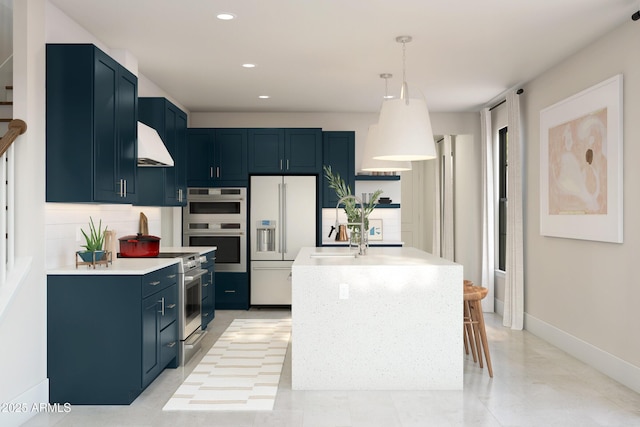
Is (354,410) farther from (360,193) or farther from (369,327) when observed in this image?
(360,193)

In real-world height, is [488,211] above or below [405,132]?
below

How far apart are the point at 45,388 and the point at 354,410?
6.59 feet

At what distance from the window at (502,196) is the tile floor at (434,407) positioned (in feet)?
9.81

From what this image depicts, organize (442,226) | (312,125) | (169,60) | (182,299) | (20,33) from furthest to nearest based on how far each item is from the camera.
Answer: (442,226) < (312,125) < (169,60) < (182,299) < (20,33)

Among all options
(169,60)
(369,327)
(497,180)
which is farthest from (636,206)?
(169,60)

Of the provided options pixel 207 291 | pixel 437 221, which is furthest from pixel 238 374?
pixel 437 221

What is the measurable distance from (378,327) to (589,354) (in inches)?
82.6

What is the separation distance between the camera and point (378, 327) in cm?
430

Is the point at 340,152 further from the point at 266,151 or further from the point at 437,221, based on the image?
the point at 437,221

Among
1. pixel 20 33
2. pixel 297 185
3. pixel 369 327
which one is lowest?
pixel 369 327

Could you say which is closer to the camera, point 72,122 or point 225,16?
point 72,122

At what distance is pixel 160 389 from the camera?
172 inches

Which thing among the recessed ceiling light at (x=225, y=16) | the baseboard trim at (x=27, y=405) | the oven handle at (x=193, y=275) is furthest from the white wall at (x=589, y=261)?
the baseboard trim at (x=27, y=405)

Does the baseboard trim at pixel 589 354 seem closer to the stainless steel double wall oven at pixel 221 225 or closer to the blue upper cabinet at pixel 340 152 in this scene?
the blue upper cabinet at pixel 340 152
